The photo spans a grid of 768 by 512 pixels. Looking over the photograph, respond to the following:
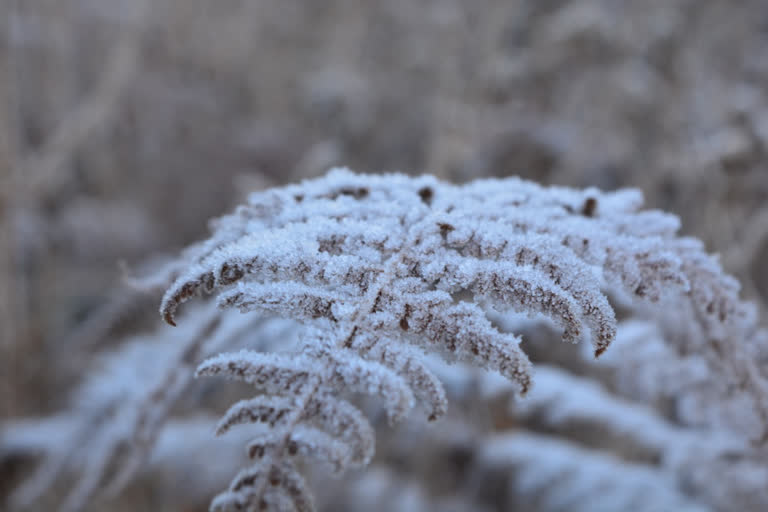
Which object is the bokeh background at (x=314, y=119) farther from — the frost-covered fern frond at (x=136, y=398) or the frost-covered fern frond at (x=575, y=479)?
the frost-covered fern frond at (x=575, y=479)

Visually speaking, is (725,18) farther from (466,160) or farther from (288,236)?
(288,236)

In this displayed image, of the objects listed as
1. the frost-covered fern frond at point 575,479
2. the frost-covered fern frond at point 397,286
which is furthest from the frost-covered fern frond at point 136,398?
the frost-covered fern frond at point 575,479

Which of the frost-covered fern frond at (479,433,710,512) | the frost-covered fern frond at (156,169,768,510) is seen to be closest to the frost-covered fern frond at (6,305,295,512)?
the frost-covered fern frond at (156,169,768,510)

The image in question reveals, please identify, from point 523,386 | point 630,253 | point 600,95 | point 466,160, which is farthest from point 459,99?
point 523,386

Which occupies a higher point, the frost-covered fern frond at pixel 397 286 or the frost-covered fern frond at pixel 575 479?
the frost-covered fern frond at pixel 575 479

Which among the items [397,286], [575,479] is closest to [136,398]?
[397,286]

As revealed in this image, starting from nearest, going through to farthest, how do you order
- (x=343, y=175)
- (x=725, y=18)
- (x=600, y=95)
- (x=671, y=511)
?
(x=343, y=175)
(x=671, y=511)
(x=600, y=95)
(x=725, y=18)
